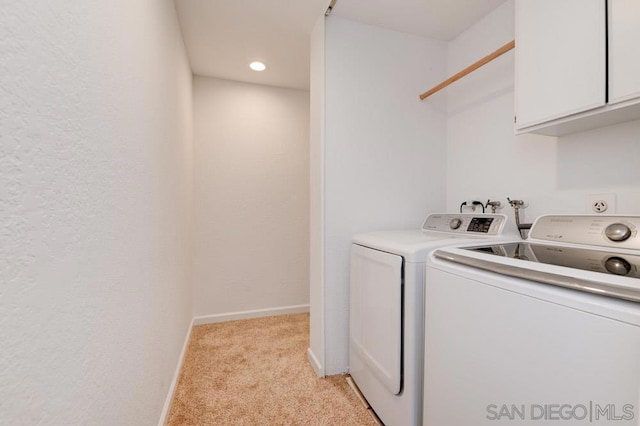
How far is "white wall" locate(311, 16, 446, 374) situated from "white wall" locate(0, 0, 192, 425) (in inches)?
39.9

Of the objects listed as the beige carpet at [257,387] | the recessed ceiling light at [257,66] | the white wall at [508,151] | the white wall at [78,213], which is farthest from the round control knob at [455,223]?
the recessed ceiling light at [257,66]

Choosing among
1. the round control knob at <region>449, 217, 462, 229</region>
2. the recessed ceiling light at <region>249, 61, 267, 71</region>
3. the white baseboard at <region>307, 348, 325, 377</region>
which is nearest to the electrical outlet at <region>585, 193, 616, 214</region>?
the round control knob at <region>449, 217, 462, 229</region>

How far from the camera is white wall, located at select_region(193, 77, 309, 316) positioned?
2719 millimetres

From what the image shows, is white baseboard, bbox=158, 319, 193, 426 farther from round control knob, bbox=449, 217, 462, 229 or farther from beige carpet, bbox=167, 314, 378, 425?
round control knob, bbox=449, 217, 462, 229

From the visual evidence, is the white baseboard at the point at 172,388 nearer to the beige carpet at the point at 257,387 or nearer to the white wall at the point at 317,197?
the beige carpet at the point at 257,387

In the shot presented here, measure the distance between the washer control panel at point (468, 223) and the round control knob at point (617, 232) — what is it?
1.41ft

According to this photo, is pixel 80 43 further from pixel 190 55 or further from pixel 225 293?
pixel 225 293

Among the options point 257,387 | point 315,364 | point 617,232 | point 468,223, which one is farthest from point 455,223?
point 257,387

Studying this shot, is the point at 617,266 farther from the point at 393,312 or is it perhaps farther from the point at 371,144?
the point at 371,144

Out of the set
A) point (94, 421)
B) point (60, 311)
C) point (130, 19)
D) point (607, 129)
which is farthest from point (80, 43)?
point (607, 129)

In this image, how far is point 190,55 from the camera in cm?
234

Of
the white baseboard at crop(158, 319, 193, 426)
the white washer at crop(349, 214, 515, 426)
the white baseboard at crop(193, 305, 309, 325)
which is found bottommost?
the white baseboard at crop(193, 305, 309, 325)

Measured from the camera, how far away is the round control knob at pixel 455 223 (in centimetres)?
168

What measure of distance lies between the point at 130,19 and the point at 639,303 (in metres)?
1.61
